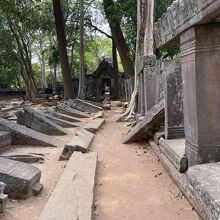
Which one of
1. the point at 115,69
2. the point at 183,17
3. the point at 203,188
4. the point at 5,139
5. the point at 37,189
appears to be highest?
the point at 115,69

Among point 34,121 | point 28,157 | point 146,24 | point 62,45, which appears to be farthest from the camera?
point 62,45

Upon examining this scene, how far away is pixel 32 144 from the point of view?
24.0 ft

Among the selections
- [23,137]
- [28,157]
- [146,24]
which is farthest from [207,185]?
[146,24]

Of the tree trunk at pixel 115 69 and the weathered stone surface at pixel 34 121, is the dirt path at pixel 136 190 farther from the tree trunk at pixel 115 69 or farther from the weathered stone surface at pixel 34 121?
the tree trunk at pixel 115 69

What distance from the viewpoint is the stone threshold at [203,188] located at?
3020 mm

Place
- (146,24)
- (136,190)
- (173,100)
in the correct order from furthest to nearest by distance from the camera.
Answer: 1. (146,24)
2. (173,100)
3. (136,190)

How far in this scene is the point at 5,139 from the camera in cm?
652

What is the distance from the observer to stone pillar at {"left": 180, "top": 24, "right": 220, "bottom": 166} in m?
3.80

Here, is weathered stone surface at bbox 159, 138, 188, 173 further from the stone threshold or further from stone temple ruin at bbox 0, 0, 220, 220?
the stone threshold

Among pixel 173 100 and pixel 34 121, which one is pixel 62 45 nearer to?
pixel 34 121

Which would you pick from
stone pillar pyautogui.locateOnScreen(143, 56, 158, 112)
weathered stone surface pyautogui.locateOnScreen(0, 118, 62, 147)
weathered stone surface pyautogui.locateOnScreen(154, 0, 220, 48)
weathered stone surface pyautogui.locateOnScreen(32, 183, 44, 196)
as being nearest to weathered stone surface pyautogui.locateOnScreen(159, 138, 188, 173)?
weathered stone surface pyautogui.locateOnScreen(154, 0, 220, 48)

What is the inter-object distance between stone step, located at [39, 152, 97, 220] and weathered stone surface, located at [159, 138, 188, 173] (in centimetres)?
106

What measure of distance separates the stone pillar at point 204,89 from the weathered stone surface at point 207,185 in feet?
0.75

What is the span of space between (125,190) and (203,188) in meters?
1.47
